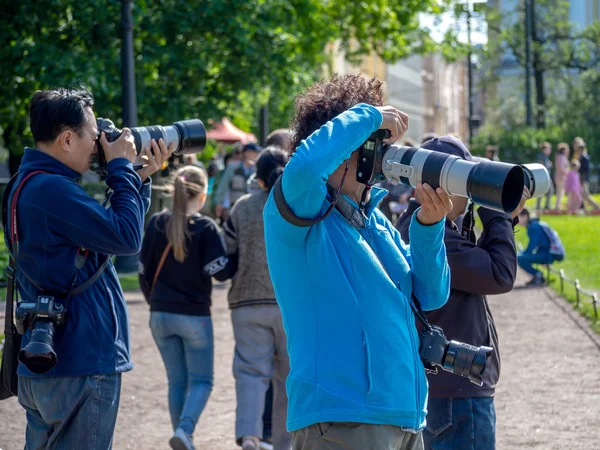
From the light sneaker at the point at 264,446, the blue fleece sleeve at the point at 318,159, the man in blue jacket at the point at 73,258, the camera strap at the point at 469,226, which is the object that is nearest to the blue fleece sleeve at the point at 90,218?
the man in blue jacket at the point at 73,258

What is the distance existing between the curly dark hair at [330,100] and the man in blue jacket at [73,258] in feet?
2.54

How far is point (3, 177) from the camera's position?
41875mm

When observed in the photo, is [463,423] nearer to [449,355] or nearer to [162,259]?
[449,355]

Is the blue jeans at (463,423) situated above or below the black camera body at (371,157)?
below

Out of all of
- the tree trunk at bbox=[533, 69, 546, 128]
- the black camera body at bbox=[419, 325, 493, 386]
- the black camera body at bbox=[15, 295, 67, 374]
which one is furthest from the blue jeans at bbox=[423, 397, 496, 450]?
the tree trunk at bbox=[533, 69, 546, 128]

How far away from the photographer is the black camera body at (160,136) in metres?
3.92

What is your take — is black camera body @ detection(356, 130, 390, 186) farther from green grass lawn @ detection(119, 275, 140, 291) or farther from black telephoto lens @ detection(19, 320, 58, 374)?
green grass lawn @ detection(119, 275, 140, 291)

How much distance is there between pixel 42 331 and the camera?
3.60m

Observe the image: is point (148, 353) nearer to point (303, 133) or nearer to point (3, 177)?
point (303, 133)

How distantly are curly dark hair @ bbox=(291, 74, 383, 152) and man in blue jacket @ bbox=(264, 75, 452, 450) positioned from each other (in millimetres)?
29

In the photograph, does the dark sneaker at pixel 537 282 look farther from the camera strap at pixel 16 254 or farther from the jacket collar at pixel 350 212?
the jacket collar at pixel 350 212

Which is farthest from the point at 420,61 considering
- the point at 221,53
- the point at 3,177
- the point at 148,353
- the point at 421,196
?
the point at 421,196

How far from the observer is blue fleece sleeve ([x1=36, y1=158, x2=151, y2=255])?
145 inches

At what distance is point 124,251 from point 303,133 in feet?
2.71
